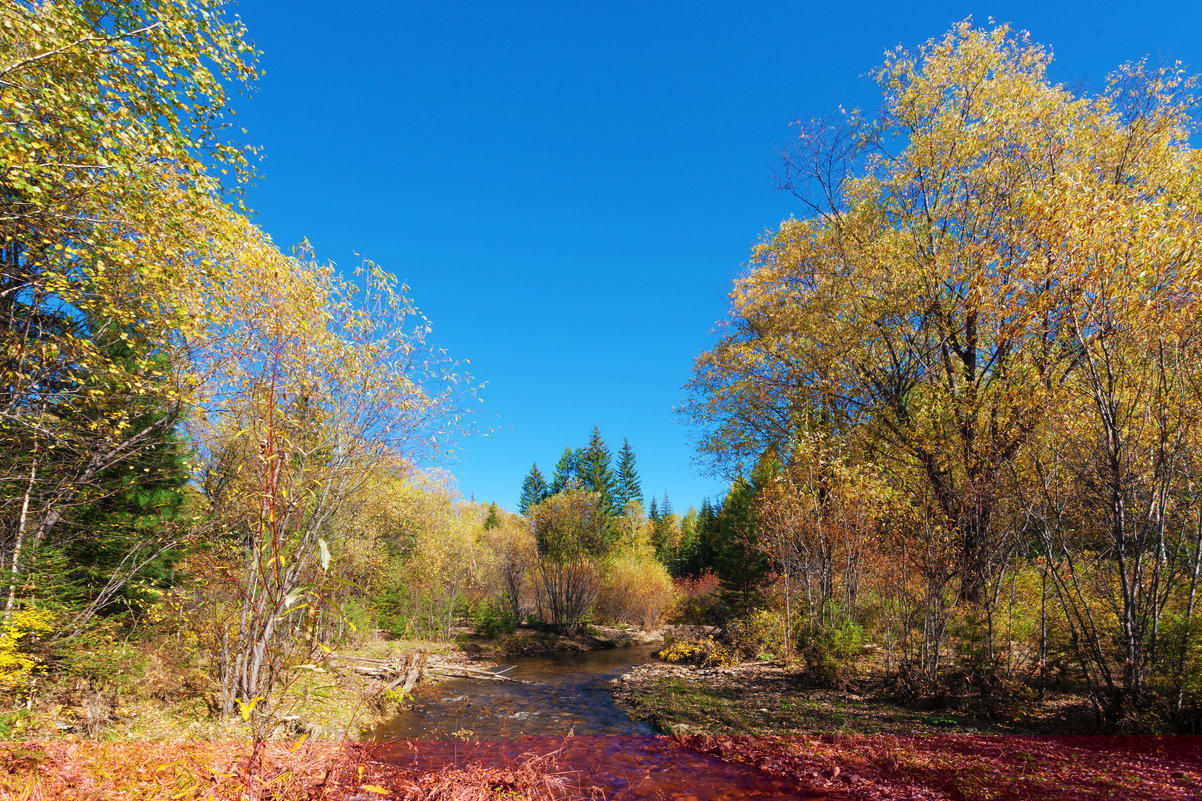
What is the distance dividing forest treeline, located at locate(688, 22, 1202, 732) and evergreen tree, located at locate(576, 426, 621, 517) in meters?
26.8

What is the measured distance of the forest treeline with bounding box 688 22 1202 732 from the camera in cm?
626

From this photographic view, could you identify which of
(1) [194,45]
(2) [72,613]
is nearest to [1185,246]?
(1) [194,45]

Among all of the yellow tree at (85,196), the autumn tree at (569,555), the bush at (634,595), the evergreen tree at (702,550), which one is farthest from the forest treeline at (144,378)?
the evergreen tree at (702,550)

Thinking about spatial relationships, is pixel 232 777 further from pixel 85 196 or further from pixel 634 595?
pixel 634 595

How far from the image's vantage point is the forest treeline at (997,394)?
20.5ft

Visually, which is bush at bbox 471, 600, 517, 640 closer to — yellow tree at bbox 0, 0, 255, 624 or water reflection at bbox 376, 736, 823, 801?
water reflection at bbox 376, 736, 823, 801

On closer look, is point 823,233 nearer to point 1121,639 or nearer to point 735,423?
point 735,423

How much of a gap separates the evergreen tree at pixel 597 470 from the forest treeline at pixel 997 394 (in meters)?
26.8

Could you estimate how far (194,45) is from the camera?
589 cm

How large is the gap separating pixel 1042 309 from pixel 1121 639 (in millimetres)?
4425

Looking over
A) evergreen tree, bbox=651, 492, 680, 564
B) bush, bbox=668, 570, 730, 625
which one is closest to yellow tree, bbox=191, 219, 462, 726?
bush, bbox=668, 570, 730, 625

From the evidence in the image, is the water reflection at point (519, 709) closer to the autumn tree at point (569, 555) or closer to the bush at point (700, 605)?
the autumn tree at point (569, 555)

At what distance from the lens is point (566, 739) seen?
7207mm

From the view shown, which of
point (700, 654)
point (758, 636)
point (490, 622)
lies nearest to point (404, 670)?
point (700, 654)
